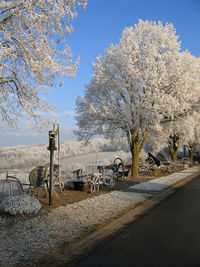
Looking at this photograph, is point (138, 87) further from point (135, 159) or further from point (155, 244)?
point (155, 244)

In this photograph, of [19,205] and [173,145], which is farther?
[173,145]

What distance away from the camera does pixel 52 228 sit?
6504 mm

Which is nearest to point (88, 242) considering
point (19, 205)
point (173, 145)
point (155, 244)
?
point (155, 244)

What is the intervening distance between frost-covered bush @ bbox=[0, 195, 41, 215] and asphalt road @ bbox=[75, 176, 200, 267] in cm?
259

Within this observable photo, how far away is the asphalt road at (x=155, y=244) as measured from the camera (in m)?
4.80

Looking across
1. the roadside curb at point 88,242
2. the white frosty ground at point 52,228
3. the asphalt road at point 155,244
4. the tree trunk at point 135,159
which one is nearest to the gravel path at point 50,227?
the white frosty ground at point 52,228

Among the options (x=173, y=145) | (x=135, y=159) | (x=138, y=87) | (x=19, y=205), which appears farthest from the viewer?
(x=173, y=145)

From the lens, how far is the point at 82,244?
18.7ft

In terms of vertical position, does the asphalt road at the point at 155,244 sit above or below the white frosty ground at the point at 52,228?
below

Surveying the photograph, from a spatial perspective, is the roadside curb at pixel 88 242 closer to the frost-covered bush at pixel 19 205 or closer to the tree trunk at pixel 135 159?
the frost-covered bush at pixel 19 205

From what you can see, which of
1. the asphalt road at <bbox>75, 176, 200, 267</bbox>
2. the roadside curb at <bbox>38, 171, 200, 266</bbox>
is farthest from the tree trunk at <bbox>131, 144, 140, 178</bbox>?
the asphalt road at <bbox>75, 176, 200, 267</bbox>

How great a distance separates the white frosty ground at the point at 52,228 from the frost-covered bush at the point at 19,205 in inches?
13.2

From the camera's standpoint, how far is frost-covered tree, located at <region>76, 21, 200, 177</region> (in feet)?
54.0

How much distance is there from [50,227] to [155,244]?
2.49 m
